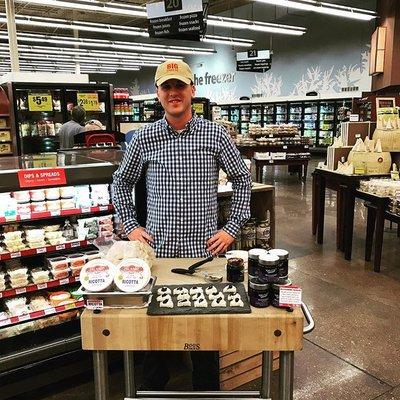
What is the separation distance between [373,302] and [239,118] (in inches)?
647

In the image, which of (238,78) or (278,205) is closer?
(278,205)

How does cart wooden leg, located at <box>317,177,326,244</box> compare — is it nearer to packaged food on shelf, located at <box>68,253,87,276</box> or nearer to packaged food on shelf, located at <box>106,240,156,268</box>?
packaged food on shelf, located at <box>68,253,87,276</box>

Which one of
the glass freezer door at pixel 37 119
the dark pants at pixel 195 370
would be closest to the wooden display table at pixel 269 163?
the glass freezer door at pixel 37 119

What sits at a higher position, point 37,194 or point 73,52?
point 73,52

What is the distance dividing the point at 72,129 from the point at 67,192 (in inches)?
160

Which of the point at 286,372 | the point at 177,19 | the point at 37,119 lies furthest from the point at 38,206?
the point at 177,19

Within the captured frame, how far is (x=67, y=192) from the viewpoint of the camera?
2596mm

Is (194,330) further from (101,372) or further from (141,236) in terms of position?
(141,236)

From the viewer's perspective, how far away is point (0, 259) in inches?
94.4

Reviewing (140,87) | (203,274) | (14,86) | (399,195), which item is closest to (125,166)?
(203,274)

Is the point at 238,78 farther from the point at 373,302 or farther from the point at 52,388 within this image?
the point at 52,388

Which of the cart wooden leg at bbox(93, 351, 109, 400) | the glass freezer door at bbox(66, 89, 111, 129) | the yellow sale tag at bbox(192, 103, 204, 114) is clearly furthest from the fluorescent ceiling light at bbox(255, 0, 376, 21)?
the cart wooden leg at bbox(93, 351, 109, 400)

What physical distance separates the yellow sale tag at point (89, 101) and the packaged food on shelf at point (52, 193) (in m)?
5.53

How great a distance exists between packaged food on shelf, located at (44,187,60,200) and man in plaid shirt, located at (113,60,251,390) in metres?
0.50
